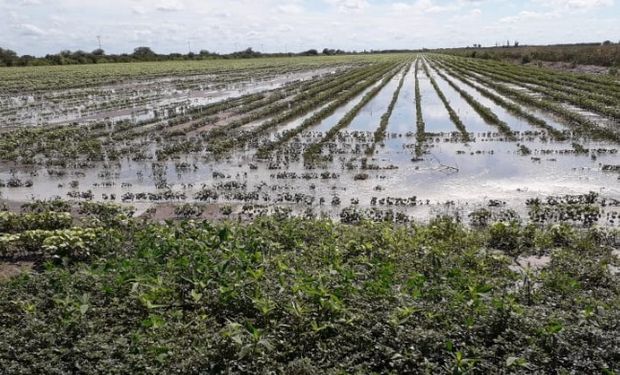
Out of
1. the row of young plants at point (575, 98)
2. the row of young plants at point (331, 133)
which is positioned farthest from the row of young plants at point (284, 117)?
the row of young plants at point (575, 98)

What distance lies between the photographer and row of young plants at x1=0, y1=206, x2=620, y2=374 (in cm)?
487

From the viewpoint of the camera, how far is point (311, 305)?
18.6 ft

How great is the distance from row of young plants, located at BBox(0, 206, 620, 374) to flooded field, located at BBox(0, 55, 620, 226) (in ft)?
7.89

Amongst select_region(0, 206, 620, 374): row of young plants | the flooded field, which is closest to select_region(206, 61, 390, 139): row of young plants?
the flooded field

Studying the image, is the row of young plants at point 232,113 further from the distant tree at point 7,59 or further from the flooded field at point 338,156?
the distant tree at point 7,59

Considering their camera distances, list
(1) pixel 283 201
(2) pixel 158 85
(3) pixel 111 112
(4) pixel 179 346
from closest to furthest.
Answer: (4) pixel 179 346
(1) pixel 283 201
(3) pixel 111 112
(2) pixel 158 85

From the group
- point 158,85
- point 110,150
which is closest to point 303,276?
point 110,150

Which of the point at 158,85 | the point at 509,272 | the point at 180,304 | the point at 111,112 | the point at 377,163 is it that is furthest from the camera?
the point at 158,85

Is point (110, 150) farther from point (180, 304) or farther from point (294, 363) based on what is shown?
point (294, 363)

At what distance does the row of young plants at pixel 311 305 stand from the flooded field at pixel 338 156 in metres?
2.40

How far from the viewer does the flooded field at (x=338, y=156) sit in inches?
429

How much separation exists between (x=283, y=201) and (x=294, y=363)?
664 centimetres

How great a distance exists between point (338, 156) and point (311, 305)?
9.77m

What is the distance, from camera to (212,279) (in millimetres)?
6418
